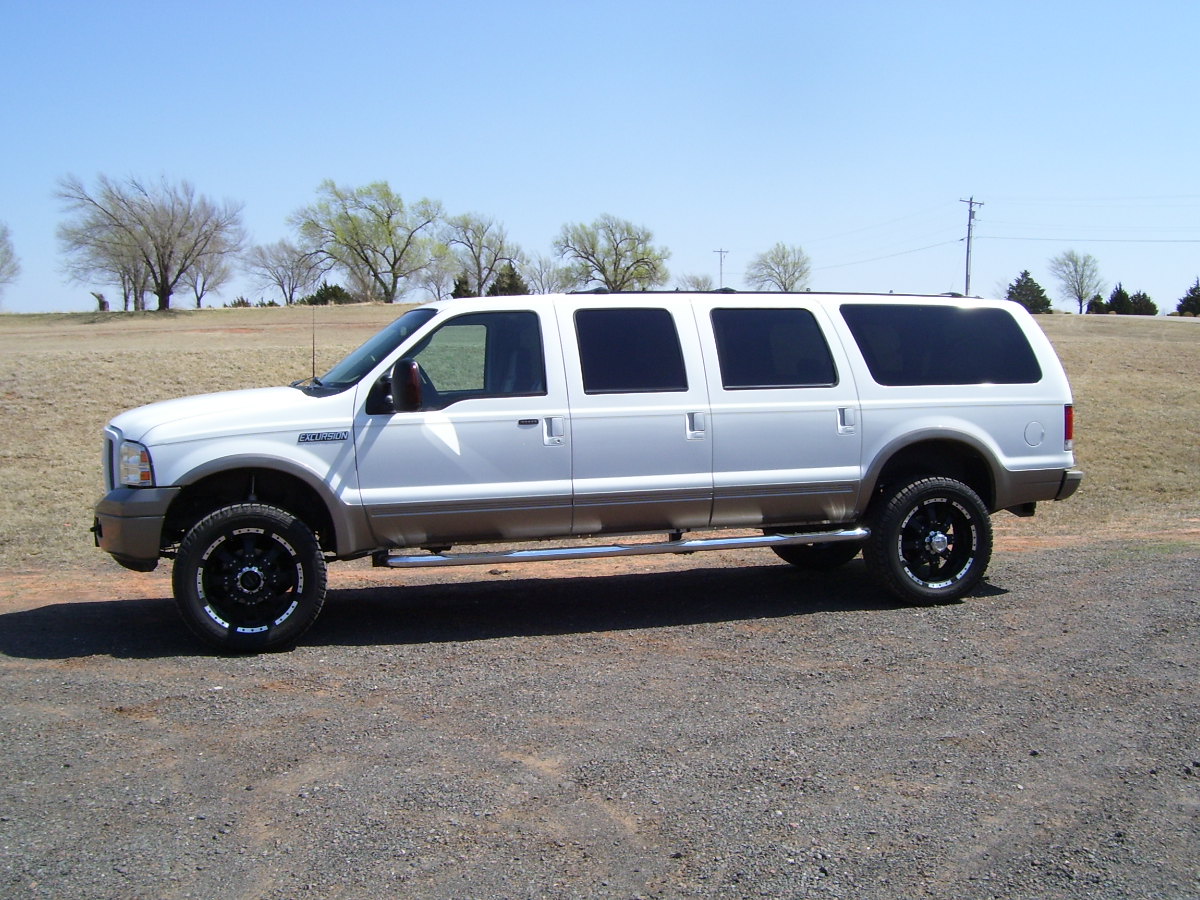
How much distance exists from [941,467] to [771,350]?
1709mm

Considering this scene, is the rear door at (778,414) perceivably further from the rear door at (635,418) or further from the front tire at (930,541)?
the front tire at (930,541)

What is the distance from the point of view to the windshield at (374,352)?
6906mm

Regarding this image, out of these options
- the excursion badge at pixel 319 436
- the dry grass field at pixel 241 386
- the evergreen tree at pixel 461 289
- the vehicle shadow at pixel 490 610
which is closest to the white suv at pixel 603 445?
the excursion badge at pixel 319 436

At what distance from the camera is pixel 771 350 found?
296 inches

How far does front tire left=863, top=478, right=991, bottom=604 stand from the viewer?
7609 mm

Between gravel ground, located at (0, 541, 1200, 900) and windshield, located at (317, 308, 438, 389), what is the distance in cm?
168

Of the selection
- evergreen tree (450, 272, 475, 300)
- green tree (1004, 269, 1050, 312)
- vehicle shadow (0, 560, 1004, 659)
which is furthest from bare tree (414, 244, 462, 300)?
vehicle shadow (0, 560, 1004, 659)

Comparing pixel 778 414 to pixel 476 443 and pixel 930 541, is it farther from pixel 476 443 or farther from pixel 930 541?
pixel 476 443

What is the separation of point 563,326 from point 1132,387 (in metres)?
19.9

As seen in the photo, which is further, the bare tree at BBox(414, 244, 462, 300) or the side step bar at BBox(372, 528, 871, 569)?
the bare tree at BBox(414, 244, 462, 300)

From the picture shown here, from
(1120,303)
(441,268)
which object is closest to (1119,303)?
(1120,303)

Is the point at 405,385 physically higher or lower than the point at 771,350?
lower

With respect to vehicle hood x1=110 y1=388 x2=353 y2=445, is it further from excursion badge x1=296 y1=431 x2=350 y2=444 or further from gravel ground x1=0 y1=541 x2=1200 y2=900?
gravel ground x1=0 y1=541 x2=1200 y2=900

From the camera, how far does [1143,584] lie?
811 centimetres
